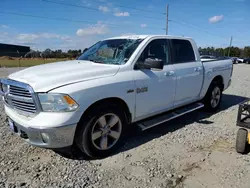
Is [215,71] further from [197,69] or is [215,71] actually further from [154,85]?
[154,85]

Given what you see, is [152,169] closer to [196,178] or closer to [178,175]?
[178,175]

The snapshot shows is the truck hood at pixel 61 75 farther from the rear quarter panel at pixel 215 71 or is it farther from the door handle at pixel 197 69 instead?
the rear quarter panel at pixel 215 71

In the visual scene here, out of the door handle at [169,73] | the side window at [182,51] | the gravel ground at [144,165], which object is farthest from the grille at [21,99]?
the side window at [182,51]

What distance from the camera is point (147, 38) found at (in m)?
4.04

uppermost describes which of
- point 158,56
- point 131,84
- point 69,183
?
point 158,56

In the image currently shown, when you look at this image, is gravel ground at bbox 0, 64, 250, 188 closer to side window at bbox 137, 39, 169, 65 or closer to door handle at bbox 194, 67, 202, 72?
door handle at bbox 194, 67, 202, 72

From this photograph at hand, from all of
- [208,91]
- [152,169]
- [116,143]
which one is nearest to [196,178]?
[152,169]

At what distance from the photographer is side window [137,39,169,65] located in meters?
3.85

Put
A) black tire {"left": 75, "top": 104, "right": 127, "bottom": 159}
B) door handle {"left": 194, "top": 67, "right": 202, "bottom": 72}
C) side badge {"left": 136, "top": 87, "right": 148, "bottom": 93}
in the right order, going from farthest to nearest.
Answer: door handle {"left": 194, "top": 67, "right": 202, "bottom": 72} < side badge {"left": 136, "top": 87, "right": 148, "bottom": 93} < black tire {"left": 75, "top": 104, "right": 127, "bottom": 159}

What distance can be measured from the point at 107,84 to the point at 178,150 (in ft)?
5.50

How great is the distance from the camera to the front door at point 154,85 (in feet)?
12.0

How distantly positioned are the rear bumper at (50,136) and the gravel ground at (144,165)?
42 centimetres

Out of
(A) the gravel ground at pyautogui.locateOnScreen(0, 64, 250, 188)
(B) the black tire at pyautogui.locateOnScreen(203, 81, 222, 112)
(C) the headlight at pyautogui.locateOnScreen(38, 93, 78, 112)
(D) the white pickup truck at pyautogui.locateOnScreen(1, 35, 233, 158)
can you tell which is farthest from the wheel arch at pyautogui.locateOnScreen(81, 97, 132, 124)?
(B) the black tire at pyautogui.locateOnScreen(203, 81, 222, 112)

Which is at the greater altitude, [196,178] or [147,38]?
[147,38]
